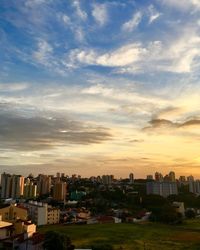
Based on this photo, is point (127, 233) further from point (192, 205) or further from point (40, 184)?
point (40, 184)

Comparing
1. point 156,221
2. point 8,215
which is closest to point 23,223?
point 8,215

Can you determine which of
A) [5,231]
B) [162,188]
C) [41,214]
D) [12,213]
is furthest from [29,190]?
[5,231]

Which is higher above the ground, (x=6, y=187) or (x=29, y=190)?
(x=6, y=187)

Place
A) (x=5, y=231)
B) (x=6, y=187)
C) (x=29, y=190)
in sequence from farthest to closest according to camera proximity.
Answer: (x=29, y=190)
(x=6, y=187)
(x=5, y=231)

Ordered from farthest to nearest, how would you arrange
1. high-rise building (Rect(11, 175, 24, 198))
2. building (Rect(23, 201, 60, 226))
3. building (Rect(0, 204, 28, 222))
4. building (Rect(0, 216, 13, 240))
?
1. high-rise building (Rect(11, 175, 24, 198))
2. building (Rect(23, 201, 60, 226))
3. building (Rect(0, 204, 28, 222))
4. building (Rect(0, 216, 13, 240))

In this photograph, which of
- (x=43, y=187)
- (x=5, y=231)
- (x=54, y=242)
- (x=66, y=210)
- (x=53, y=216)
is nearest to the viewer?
(x=54, y=242)

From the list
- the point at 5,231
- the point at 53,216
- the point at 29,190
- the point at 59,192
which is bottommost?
the point at 53,216

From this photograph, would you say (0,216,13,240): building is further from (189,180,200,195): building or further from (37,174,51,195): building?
(189,180,200,195): building

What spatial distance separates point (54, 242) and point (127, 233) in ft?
81.1

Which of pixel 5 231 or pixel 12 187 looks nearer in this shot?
pixel 5 231

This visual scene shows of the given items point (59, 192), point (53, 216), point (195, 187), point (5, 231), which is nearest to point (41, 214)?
point (53, 216)

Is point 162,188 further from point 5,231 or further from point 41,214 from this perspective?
point 5,231

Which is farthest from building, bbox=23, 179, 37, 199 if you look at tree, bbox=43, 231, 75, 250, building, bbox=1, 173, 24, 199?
tree, bbox=43, 231, 75, 250

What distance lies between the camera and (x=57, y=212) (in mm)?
73250
